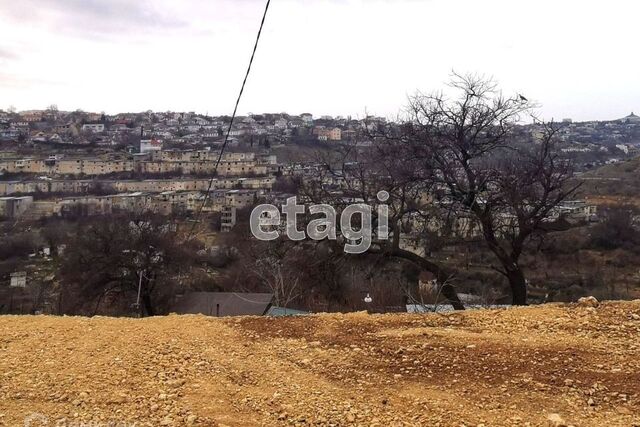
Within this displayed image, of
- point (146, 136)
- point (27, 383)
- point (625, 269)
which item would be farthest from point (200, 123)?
point (27, 383)

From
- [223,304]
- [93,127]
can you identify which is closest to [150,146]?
[93,127]

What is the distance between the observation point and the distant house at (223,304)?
1526cm

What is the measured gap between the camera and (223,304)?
54.5 feet

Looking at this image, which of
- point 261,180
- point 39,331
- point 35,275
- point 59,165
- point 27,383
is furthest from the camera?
point 59,165

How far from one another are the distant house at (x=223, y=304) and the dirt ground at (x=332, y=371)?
9.99m

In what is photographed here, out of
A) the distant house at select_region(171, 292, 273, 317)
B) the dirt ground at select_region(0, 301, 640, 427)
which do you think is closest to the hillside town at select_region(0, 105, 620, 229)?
the distant house at select_region(171, 292, 273, 317)

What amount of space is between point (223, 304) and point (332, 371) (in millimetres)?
13366

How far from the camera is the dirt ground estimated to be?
10.1 ft

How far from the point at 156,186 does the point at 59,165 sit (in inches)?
463

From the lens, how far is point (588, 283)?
20.3 metres

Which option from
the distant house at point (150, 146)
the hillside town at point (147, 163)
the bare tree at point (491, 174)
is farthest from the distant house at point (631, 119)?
the bare tree at point (491, 174)

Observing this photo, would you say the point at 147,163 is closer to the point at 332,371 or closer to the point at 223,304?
the point at 223,304

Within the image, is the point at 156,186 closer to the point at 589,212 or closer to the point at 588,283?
the point at 589,212

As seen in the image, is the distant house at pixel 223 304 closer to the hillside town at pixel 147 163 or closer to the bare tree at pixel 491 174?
the bare tree at pixel 491 174
